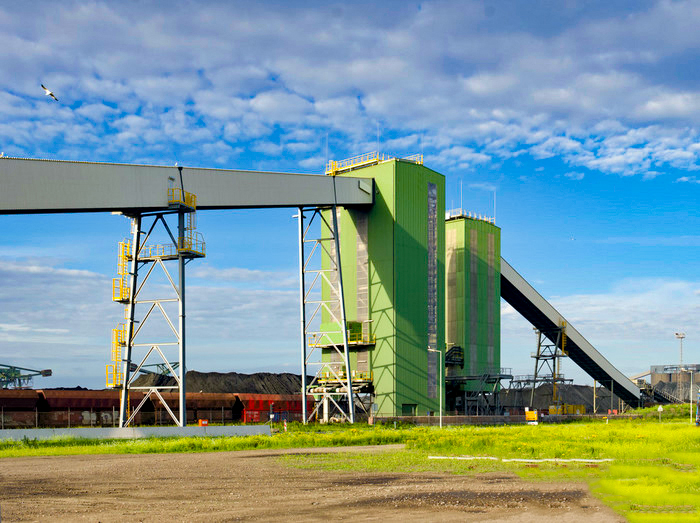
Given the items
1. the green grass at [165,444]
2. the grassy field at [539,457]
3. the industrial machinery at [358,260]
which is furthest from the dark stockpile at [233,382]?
the grassy field at [539,457]

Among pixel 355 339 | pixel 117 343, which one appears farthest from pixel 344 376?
pixel 117 343

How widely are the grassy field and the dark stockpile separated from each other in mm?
60064

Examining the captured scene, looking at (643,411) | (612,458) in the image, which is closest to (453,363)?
(643,411)

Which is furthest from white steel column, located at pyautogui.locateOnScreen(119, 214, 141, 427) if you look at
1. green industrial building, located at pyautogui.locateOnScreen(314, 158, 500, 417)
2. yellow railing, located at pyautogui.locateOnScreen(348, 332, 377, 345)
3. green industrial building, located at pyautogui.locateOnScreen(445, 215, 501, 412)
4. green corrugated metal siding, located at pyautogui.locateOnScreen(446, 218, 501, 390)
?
green corrugated metal siding, located at pyautogui.locateOnScreen(446, 218, 501, 390)

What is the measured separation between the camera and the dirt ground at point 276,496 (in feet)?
47.4

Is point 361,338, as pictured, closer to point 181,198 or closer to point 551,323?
point 181,198

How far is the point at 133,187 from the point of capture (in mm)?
40344

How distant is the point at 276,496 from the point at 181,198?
28.0 metres

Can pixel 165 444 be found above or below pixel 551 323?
below

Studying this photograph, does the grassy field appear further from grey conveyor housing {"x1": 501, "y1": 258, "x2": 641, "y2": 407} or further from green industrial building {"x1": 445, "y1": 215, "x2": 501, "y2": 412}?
grey conveyor housing {"x1": 501, "y1": 258, "x2": 641, "y2": 407}

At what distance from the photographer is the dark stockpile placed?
327 feet

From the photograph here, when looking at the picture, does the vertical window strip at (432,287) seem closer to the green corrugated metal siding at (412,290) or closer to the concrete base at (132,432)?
the green corrugated metal siding at (412,290)

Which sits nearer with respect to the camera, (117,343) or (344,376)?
(117,343)

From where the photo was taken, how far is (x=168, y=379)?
328 ft
